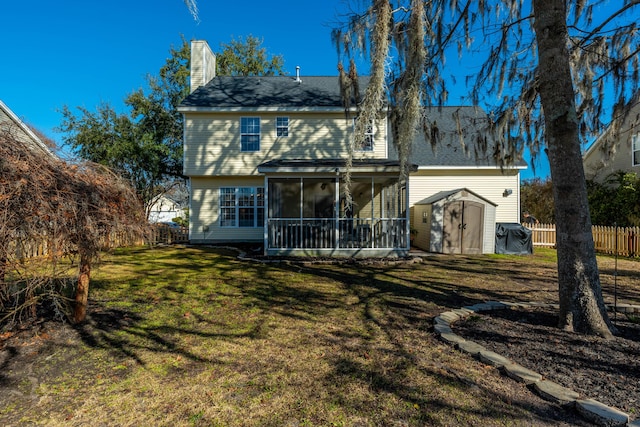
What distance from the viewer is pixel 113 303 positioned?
207 inches

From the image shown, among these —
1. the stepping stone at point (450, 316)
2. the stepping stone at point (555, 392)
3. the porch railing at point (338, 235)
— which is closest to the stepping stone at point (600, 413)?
the stepping stone at point (555, 392)

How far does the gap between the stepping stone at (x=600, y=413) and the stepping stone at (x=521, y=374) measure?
37cm

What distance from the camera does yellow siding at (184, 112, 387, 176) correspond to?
45.1 feet

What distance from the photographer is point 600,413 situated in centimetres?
231

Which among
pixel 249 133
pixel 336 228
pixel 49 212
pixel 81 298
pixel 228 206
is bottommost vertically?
pixel 81 298

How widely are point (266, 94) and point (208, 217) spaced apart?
19.3 ft

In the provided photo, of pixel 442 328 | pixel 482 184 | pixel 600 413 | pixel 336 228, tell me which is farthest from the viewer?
pixel 482 184

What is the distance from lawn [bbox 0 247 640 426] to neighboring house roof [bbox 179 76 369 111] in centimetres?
914

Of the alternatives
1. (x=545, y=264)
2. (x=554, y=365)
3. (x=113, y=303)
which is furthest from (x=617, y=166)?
(x=113, y=303)

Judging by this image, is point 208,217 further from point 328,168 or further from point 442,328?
point 442,328

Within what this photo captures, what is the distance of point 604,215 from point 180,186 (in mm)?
23742

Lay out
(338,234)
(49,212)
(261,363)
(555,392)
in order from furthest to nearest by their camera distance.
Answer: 1. (338,234)
2. (261,363)
3. (49,212)
4. (555,392)

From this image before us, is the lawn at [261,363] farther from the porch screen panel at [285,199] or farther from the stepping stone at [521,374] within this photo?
the porch screen panel at [285,199]

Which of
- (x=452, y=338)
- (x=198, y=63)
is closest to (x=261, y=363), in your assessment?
(x=452, y=338)
